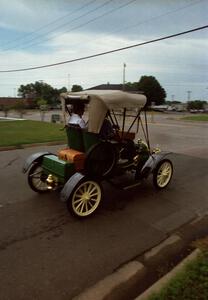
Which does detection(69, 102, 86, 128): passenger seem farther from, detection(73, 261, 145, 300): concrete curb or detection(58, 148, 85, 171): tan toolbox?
detection(73, 261, 145, 300): concrete curb

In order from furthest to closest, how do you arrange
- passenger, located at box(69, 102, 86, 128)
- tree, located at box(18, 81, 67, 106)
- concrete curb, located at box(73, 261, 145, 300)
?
tree, located at box(18, 81, 67, 106), passenger, located at box(69, 102, 86, 128), concrete curb, located at box(73, 261, 145, 300)

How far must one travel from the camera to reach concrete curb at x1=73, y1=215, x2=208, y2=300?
123 inches

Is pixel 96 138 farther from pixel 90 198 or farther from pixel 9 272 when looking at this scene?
pixel 9 272

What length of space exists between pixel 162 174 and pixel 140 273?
130 inches

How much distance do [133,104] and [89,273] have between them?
3212 millimetres

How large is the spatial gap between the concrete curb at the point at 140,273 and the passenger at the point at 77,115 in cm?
258

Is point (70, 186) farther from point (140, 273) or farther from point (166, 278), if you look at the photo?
point (166, 278)

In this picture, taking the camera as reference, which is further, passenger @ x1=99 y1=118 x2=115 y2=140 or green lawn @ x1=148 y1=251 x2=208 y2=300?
passenger @ x1=99 y1=118 x2=115 y2=140

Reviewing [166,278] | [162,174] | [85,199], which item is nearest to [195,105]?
[162,174]

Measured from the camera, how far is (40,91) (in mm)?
100375

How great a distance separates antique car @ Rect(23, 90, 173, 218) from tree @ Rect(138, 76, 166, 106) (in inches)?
2978

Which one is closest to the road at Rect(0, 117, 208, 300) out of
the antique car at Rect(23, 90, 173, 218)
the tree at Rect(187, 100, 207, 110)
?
the antique car at Rect(23, 90, 173, 218)

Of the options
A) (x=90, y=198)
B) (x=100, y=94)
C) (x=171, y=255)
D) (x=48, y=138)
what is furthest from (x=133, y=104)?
(x=48, y=138)

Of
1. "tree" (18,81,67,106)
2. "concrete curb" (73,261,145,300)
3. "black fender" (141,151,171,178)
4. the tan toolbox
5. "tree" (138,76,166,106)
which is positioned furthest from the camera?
"tree" (18,81,67,106)
